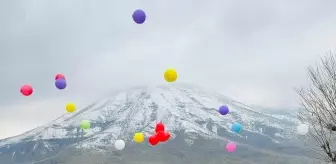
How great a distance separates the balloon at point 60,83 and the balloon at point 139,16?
23.2ft

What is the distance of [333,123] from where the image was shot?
65.4 feet

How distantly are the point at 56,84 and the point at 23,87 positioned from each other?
2.27m

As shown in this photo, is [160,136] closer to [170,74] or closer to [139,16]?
[170,74]

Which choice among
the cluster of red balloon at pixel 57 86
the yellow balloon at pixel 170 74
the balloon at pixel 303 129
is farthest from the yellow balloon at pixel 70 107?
the balloon at pixel 303 129

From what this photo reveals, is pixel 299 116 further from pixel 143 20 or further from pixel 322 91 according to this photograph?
pixel 143 20

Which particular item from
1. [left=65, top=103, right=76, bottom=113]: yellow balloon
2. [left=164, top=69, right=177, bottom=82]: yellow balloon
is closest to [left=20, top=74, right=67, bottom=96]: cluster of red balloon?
[left=65, top=103, right=76, bottom=113]: yellow balloon

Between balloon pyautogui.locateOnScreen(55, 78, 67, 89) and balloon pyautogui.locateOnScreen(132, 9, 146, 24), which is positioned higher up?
balloon pyautogui.locateOnScreen(132, 9, 146, 24)

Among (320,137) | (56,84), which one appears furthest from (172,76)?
(320,137)

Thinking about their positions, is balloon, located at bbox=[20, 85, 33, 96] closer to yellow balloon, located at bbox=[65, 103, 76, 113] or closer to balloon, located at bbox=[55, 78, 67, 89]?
balloon, located at bbox=[55, 78, 67, 89]

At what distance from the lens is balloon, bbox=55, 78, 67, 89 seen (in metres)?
26.6

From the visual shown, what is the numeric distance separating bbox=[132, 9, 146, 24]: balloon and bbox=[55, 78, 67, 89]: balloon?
23.2 ft

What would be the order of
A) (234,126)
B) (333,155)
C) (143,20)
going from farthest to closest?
(234,126) < (143,20) < (333,155)

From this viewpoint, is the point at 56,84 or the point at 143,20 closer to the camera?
the point at 143,20

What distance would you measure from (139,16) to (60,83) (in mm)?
7483
